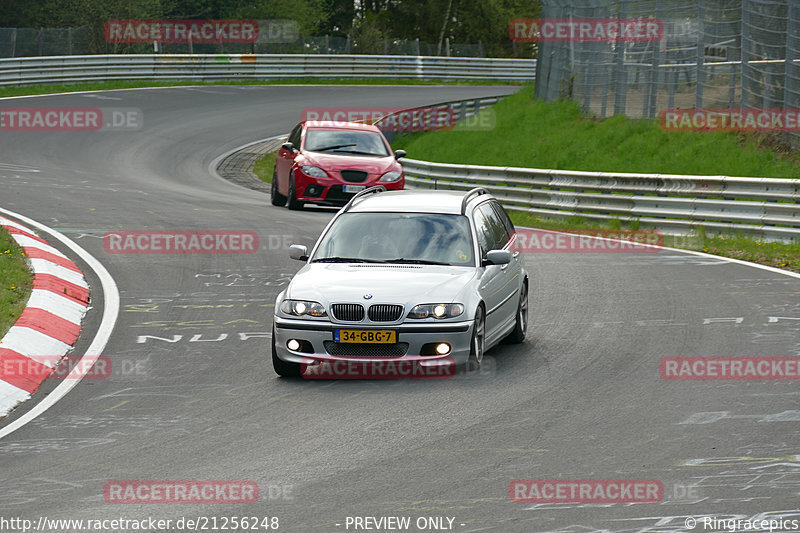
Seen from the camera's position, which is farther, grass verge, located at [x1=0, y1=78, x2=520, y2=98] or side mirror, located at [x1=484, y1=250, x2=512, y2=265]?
grass verge, located at [x1=0, y1=78, x2=520, y2=98]

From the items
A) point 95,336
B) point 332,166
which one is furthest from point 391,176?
point 95,336

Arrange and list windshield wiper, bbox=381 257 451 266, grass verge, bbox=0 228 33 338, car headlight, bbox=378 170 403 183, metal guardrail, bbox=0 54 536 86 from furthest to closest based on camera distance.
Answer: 1. metal guardrail, bbox=0 54 536 86
2. car headlight, bbox=378 170 403 183
3. grass verge, bbox=0 228 33 338
4. windshield wiper, bbox=381 257 451 266

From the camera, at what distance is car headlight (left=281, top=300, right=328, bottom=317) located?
9688 millimetres

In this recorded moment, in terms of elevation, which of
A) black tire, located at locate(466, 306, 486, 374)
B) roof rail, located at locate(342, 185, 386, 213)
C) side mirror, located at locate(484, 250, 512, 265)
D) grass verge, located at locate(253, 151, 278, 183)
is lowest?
grass verge, located at locate(253, 151, 278, 183)

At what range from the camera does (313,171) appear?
22703mm

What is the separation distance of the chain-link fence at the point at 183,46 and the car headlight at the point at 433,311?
126 ft

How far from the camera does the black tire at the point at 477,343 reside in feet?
32.3

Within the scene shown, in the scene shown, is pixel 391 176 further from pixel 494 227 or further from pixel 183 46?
pixel 183 46

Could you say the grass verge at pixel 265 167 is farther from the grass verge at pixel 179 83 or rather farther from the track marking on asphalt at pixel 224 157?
the grass verge at pixel 179 83

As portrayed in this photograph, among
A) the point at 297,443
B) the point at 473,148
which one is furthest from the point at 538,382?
the point at 473,148

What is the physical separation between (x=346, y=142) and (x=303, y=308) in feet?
47.2

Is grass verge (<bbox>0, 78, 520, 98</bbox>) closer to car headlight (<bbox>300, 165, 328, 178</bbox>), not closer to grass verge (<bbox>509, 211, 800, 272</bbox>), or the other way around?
car headlight (<bbox>300, 165, 328, 178</bbox>)

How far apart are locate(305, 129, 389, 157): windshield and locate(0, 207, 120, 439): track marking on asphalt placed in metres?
6.47

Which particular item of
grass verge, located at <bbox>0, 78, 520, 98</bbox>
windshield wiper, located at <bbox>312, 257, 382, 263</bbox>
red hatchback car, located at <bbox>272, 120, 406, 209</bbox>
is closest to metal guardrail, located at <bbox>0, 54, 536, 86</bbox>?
grass verge, located at <bbox>0, 78, 520, 98</bbox>
